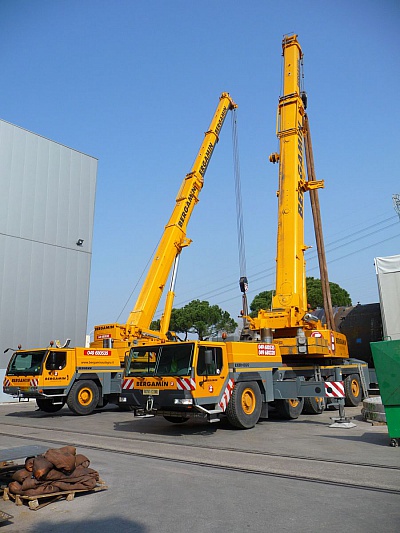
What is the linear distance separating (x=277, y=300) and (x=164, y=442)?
5.93 metres

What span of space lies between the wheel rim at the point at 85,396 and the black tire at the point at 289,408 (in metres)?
6.08

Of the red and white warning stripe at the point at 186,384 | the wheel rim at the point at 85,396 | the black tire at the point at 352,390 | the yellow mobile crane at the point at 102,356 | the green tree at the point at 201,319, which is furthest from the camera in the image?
the green tree at the point at 201,319

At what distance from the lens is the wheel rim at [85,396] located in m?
14.7

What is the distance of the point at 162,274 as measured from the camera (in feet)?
55.3

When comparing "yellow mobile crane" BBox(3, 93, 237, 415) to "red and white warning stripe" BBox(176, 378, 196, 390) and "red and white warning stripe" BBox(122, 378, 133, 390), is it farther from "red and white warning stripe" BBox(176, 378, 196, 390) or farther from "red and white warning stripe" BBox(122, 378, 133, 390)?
"red and white warning stripe" BBox(176, 378, 196, 390)

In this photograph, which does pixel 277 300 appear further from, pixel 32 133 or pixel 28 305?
pixel 32 133

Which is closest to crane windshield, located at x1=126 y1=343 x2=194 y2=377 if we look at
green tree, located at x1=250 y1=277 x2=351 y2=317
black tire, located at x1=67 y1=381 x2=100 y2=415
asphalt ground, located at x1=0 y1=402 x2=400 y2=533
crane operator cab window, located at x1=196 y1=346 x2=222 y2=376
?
crane operator cab window, located at x1=196 y1=346 x2=222 y2=376

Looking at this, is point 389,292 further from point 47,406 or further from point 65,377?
point 47,406

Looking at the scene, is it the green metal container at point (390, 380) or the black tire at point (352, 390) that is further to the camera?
the black tire at point (352, 390)

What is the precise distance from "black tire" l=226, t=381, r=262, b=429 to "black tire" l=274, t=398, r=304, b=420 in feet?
4.75

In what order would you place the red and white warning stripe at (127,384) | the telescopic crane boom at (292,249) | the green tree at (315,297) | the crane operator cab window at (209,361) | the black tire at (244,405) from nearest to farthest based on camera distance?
1. the crane operator cab window at (209,361)
2. the black tire at (244,405)
3. the red and white warning stripe at (127,384)
4. the telescopic crane boom at (292,249)
5. the green tree at (315,297)

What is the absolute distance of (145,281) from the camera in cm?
1680

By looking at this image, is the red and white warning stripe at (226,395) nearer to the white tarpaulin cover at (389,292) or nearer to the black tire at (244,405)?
the black tire at (244,405)

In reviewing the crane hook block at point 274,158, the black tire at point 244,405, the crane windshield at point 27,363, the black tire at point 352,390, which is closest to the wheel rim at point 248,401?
the black tire at point 244,405
